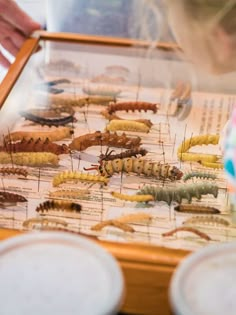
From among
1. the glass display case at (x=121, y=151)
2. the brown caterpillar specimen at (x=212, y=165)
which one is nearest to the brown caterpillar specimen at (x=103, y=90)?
the glass display case at (x=121, y=151)

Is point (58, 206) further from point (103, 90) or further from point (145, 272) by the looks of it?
point (103, 90)

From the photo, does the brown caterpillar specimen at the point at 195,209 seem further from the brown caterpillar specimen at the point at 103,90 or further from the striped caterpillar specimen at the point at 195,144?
the brown caterpillar specimen at the point at 103,90

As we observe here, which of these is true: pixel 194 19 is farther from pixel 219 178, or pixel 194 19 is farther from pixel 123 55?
pixel 123 55

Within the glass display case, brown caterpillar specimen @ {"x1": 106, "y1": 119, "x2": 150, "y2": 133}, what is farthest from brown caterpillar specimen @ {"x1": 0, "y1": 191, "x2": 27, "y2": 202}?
brown caterpillar specimen @ {"x1": 106, "y1": 119, "x2": 150, "y2": 133}

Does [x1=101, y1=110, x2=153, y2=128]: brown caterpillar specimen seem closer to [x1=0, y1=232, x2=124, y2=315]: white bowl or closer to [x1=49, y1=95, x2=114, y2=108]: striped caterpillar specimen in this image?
[x1=49, y1=95, x2=114, y2=108]: striped caterpillar specimen

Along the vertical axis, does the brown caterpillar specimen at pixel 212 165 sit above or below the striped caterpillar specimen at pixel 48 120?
below

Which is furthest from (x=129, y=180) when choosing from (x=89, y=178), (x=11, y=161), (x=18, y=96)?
(x=18, y=96)

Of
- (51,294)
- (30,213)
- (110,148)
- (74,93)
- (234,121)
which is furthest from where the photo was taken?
(74,93)
